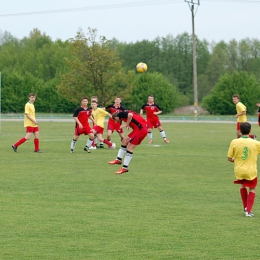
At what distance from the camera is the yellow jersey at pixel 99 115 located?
25.1 m

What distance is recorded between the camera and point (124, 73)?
72.6 metres

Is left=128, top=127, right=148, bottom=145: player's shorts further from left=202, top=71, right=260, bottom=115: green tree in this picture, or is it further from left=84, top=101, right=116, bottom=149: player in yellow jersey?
left=202, top=71, right=260, bottom=115: green tree

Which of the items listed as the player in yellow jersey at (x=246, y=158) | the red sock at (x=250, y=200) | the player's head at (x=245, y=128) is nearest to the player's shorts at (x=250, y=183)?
the player in yellow jersey at (x=246, y=158)

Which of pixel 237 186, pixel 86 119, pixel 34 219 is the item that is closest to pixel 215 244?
pixel 34 219

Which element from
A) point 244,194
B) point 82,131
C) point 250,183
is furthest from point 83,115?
point 250,183

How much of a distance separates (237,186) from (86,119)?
32.5 feet

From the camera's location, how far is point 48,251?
27.0 feet

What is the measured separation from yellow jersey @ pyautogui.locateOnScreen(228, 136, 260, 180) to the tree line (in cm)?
5535

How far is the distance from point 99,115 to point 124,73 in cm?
4765

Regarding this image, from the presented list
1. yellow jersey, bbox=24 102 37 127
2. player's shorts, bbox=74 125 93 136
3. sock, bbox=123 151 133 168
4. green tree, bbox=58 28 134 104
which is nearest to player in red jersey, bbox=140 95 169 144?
player's shorts, bbox=74 125 93 136

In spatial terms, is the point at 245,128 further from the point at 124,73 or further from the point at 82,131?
the point at 124,73

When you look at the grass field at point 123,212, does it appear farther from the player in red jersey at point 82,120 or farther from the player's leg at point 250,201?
the player in red jersey at point 82,120

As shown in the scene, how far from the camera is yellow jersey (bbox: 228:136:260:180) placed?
34.6ft

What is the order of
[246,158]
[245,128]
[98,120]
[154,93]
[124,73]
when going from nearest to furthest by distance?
[245,128] → [246,158] → [98,120] → [124,73] → [154,93]
